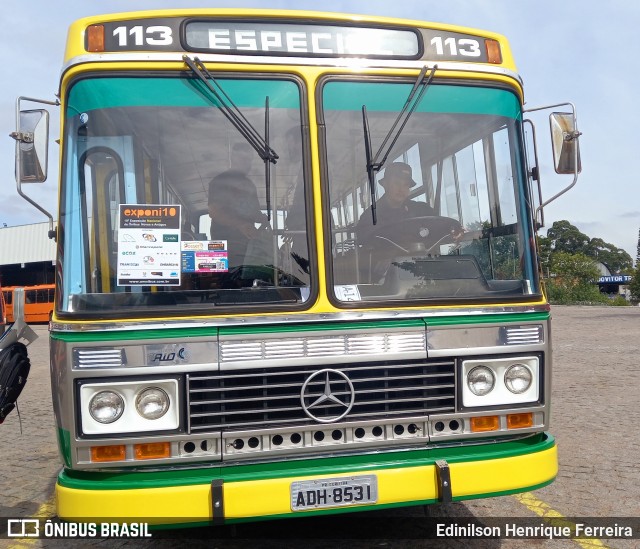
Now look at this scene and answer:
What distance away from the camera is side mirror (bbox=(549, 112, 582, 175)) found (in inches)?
166

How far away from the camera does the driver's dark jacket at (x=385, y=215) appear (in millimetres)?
3754

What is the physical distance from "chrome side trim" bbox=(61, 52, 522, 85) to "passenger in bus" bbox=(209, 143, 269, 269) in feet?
1.57

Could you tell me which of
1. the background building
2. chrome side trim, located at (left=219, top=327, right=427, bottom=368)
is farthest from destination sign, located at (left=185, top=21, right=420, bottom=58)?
the background building

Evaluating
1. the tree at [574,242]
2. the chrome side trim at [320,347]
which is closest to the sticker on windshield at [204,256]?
the chrome side trim at [320,347]

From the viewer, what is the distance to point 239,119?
12.0 ft

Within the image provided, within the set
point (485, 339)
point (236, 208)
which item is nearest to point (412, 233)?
point (485, 339)

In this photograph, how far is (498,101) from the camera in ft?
13.2

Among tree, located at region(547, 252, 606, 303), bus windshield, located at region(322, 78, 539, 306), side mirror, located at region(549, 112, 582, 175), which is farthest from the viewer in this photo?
tree, located at region(547, 252, 606, 303)

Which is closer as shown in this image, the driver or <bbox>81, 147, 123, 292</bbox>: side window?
<bbox>81, 147, 123, 292</bbox>: side window

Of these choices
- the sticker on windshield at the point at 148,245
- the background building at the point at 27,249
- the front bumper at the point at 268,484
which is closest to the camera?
the front bumper at the point at 268,484

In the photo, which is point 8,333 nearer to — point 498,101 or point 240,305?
point 240,305

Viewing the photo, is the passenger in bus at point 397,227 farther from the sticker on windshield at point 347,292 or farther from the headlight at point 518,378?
the headlight at point 518,378

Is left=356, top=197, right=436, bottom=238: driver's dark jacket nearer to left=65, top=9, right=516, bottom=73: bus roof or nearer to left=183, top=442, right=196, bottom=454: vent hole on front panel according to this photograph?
left=65, top=9, right=516, bottom=73: bus roof

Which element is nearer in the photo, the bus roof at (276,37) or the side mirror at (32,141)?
the bus roof at (276,37)
